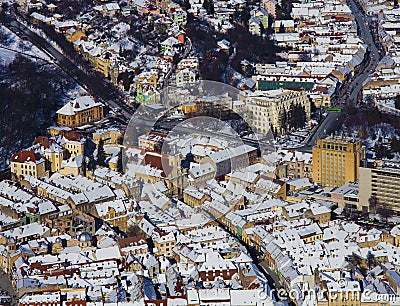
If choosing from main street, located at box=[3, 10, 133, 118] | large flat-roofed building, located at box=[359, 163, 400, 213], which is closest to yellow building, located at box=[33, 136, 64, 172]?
main street, located at box=[3, 10, 133, 118]

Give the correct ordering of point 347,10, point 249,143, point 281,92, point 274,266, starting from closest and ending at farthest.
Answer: point 274,266 < point 249,143 < point 281,92 < point 347,10

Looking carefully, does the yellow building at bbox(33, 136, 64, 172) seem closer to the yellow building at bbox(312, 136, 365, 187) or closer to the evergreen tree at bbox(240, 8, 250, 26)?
the yellow building at bbox(312, 136, 365, 187)

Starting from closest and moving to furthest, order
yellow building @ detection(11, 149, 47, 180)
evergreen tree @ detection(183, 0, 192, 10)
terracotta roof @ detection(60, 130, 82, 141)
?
yellow building @ detection(11, 149, 47, 180)
terracotta roof @ detection(60, 130, 82, 141)
evergreen tree @ detection(183, 0, 192, 10)

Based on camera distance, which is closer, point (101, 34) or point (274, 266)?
point (274, 266)

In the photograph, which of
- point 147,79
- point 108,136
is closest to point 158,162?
point 108,136

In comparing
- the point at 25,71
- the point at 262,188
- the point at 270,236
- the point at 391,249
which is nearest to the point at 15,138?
the point at 25,71

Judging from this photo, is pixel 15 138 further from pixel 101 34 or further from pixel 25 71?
pixel 101 34

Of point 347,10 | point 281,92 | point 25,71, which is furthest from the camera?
point 347,10

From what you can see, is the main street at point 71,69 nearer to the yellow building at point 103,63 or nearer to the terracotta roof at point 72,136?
the yellow building at point 103,63
